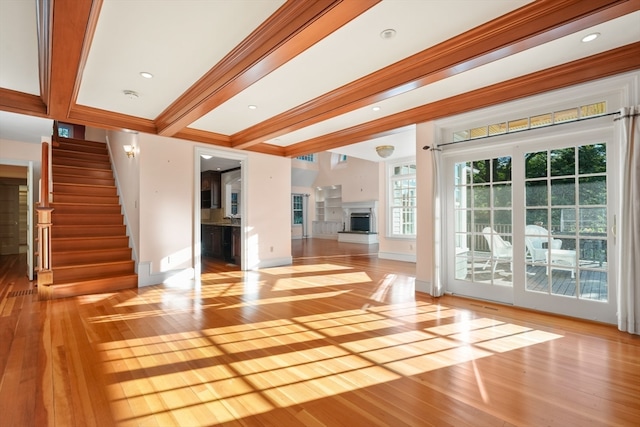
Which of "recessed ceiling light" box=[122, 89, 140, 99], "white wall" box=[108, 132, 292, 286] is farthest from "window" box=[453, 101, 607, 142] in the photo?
"recessed ceiling light" box=[122, 89, 140, 99]

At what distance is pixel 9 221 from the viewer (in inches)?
331

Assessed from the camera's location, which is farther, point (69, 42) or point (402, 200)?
point (402, 200)

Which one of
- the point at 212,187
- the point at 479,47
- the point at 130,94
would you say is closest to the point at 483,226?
the point at 479,47

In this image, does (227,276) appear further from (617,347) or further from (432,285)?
(617,347)

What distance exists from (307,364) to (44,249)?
4.15 m

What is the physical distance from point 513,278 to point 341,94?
3.14m

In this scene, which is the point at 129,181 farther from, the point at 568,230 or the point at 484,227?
the point at 568,230

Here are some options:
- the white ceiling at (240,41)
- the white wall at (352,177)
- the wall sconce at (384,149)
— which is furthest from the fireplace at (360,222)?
the white ceiling at (240,41)

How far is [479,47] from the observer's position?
8.39 feet

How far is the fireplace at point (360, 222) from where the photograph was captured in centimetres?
1264

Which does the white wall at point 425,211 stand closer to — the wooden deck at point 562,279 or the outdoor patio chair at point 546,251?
the wooden deck at point 562,279

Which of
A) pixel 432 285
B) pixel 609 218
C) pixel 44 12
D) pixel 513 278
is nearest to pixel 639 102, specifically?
pixel 609 218

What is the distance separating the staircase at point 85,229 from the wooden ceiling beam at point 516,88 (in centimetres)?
457

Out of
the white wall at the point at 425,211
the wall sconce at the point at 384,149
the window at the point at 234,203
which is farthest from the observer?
the window at the point at 234,203
